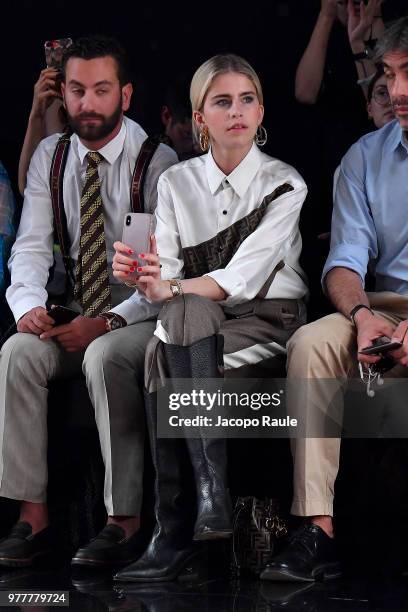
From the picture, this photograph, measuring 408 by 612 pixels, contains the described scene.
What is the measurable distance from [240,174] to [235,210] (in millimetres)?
113

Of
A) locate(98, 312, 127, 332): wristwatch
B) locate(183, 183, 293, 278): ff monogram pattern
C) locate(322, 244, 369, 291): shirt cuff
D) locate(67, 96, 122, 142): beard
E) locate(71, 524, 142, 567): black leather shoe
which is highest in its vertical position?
locate(67, 96, 122, 142): beard

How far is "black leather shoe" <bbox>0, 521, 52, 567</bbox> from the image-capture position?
137 inches

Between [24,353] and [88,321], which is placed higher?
[88,321]

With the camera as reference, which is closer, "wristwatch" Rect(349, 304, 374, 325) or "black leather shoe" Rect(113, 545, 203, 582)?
"black leather shoe" Rect(113, 545, 203, 582)

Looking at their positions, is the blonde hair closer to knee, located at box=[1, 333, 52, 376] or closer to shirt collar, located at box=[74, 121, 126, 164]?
shirt collar, located at box=[74, 121, 126, 164]

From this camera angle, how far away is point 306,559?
319cm

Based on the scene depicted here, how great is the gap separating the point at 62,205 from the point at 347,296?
1.07 m

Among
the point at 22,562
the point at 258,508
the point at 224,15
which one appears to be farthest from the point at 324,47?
the point at 22,562

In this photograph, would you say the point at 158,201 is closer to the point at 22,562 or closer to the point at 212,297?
the point at 212,297

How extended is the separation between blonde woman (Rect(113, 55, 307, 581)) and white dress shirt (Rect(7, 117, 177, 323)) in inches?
9.0

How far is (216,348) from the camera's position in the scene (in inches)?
130

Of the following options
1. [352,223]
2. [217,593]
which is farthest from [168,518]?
[352,223]

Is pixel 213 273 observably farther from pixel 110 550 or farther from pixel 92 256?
pixel 110 550

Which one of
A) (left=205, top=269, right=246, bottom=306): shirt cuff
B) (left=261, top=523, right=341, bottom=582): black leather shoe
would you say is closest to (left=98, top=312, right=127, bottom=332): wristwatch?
(left=205, top=269, right=246, bottom=306): shirt cuff
